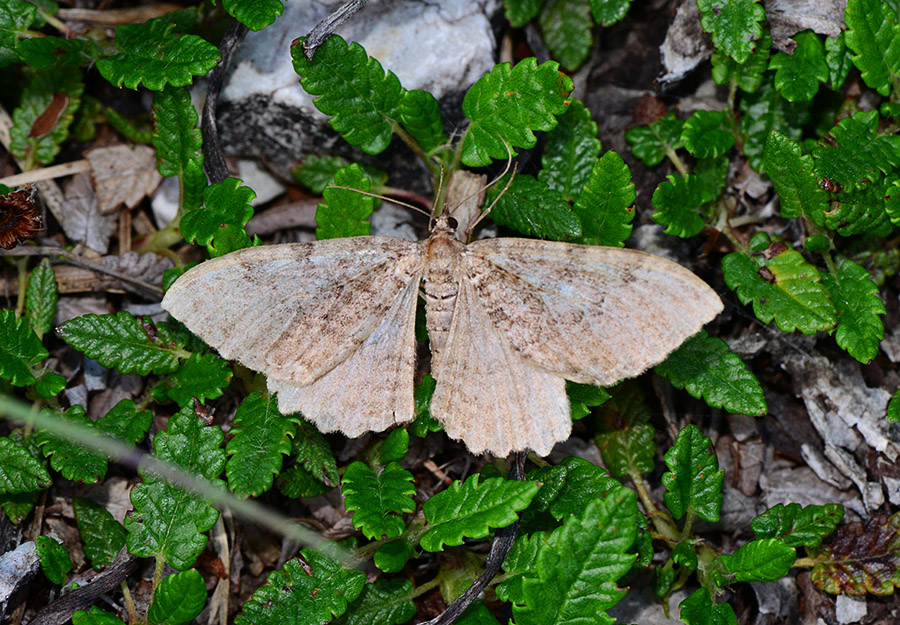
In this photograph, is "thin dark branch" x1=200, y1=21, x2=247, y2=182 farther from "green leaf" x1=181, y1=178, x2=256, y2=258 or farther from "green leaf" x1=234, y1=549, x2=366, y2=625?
"green leaf" x1=234, y1=549, x2=366, y2=625

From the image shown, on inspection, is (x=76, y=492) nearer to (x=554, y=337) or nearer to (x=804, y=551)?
(x=554, y=337)

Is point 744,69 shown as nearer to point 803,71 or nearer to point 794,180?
point 803,71

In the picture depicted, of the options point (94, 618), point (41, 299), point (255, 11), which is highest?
point (255, 11)

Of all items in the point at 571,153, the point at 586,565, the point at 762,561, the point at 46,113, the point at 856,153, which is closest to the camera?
the point at 586,565

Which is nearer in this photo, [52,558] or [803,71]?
[52,558]

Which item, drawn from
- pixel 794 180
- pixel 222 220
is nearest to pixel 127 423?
pixel 222 220

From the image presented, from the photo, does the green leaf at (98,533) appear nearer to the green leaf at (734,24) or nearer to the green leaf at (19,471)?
the green leaf at (19,471)

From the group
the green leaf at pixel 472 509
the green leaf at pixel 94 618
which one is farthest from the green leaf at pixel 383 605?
the green leaf at pixel 94 618
